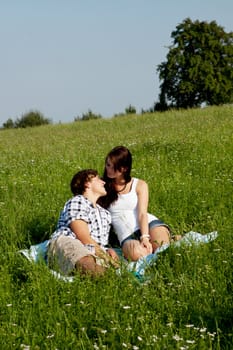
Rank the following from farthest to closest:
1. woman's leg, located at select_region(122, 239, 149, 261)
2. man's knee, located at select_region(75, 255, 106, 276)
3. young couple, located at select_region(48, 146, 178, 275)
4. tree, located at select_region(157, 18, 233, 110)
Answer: tree, located at select_region(157, 18, 233, 110)
woman's leg, located at select_region(122, 239, 149, 261)
young couple, located at select_region(48, 146, 178, 275)
man's knee, located at select_region(75, 255, 106, 276)

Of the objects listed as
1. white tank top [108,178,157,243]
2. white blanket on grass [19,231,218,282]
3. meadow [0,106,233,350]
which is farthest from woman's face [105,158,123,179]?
white blanket on grass [19,231,218,282]

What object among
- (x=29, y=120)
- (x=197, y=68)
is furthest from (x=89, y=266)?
(x=197, y=68)

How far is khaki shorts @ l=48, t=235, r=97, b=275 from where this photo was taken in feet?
21.5

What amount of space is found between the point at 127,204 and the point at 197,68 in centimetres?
5396

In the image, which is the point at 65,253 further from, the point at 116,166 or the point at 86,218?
the point at 116,166

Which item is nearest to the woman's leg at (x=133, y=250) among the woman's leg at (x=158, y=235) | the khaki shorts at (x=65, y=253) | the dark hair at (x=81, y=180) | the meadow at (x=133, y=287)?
the woman's leg at (x=158, y=235)

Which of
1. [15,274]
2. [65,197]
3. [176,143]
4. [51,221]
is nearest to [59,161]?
[176,143]

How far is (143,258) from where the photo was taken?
6.66 metres

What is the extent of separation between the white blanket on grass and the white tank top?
80 centimetres

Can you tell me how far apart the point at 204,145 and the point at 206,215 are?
5.50 meters

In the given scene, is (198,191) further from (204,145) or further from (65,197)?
(204,145)

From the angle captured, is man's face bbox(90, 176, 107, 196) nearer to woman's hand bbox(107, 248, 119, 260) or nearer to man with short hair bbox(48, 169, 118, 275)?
man with short hair bbox(48, 169, 118, 275)

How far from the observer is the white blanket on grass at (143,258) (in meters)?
6.37

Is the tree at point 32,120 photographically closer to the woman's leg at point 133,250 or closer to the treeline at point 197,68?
the treeline at point 197,68
